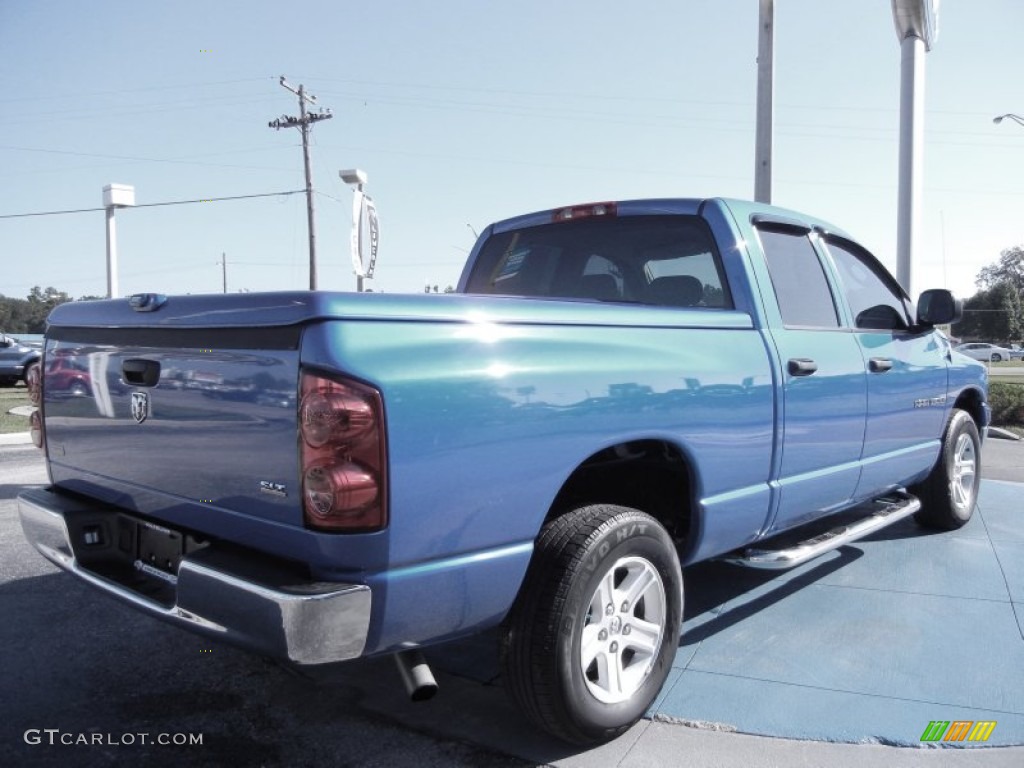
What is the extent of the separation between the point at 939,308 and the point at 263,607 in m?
4.25

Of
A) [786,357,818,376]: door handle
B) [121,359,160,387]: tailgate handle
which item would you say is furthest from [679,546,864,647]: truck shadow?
[121,359,160,387]: tailgate handle

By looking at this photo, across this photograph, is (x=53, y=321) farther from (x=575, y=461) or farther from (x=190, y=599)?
(x=575, y=461)

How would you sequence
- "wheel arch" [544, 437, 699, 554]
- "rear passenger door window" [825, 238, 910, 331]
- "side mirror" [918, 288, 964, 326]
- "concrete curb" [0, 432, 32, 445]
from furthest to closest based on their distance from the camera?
1. "concrete curb" [0, 432, 32, 445]
2. "side mirror" [918, 288, 964, 326]
3. "rear passenger door window" [825, 238, 910, 331]
4. "wheel arch" [544, 437, 699, 554]

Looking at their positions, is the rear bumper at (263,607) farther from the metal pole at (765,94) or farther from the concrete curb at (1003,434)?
the concrete curb at (1003,434)

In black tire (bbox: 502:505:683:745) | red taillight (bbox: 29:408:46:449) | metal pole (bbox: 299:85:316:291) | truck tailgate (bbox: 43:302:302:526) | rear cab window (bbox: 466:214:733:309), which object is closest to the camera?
truck tailgate (bbox: 43:302:302:526)

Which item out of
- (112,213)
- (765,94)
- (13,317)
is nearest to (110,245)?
(112,213)

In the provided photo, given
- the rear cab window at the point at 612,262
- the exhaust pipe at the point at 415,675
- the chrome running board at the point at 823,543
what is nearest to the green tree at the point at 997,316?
the chrome running board at the point at 823,543

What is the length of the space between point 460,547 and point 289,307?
80cm

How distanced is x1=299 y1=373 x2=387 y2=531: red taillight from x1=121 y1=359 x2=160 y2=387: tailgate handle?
0.77m

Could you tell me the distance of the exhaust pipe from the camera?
233 centimetres

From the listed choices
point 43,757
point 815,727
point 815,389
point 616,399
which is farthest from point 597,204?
point 43,757

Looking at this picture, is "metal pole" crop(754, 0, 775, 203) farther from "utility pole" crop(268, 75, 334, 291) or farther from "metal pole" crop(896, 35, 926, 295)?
"utility pole" crop(268, 75, 334, 291)

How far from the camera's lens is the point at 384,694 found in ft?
10.5

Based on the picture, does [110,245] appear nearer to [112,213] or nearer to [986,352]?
[112,213]
